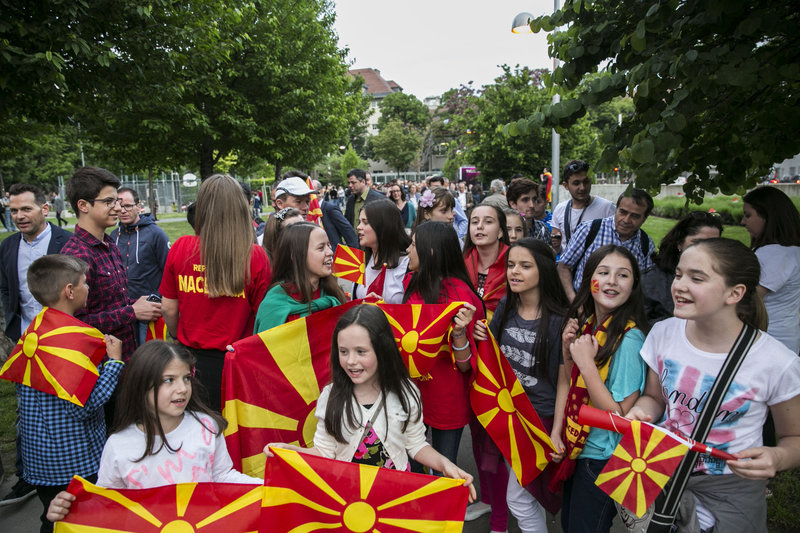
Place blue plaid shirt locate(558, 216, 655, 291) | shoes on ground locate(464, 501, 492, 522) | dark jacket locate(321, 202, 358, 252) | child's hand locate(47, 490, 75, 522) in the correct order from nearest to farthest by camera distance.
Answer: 1. child's hand locate(47, 490, 75, 522)
2. shoes on ground locate(464, 501, 492, 522)
3. blue plaid shirt locate(558, 216, 655, 291)
4. dark jacket locate(321, 202, 358, 252)

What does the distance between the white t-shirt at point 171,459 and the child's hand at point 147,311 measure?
3.33ft

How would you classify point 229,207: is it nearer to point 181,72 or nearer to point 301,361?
point 301,361

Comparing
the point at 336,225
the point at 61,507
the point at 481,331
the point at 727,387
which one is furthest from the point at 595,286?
the point at 336,225

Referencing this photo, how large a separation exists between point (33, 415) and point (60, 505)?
862 millimetres

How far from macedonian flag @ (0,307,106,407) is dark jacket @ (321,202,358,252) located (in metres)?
4.84

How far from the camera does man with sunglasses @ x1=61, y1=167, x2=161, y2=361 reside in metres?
3.32

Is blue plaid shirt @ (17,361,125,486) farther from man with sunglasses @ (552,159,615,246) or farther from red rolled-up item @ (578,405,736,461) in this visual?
man with sunglasses @ (552,159,615,246)

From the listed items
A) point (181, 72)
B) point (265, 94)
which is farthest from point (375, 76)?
point (181, 72)

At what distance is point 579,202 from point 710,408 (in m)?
3.68

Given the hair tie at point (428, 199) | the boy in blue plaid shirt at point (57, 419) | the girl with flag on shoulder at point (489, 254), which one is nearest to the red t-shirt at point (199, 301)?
the boy in blue plaid shirt at point (57, 419)

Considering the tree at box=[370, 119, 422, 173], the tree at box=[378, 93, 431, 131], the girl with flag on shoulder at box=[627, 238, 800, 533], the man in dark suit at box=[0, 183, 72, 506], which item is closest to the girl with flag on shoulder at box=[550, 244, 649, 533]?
the girl with flag on shoulder at box=[627, 238, 800, 533]

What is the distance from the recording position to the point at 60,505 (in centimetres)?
224

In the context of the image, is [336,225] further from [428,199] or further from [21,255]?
[21,255]

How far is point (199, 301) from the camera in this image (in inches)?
128
